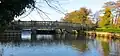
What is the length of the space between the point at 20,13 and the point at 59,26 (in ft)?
186

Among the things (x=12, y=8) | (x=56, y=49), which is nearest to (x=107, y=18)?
(x=56, y=49)

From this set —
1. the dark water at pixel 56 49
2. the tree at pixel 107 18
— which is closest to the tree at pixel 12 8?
the dark water at pixel 56 49

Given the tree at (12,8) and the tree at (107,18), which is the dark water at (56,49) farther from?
the tree at (107,18)

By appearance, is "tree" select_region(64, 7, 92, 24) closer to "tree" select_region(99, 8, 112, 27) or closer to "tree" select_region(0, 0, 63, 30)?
"tree" select_region(99, 8, 112, 27)

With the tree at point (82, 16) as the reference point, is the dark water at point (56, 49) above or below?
below

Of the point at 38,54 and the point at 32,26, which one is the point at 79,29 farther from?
the point at 38,54

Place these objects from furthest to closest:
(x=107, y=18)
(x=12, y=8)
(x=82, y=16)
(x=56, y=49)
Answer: (x=82, y=16) → (x=107, y=18) → (x=56, y=49) → (x=12, y=8)

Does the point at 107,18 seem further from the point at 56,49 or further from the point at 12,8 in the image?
the point at 12,8

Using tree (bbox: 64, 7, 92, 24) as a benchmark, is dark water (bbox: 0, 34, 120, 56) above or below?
below

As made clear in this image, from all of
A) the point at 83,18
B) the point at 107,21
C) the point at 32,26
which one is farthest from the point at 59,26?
the point at 83,18

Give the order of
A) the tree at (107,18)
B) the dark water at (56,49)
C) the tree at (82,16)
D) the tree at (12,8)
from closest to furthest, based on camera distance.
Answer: the tree at (12,8)
the dark water at (56,49)
the tree at (107,18)
the tree at (82,16)

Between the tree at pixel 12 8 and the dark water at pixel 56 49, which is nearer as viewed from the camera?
the tree at pixel 12 8

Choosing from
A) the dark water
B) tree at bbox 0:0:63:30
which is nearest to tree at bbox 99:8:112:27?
the dark water

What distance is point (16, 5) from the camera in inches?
286
